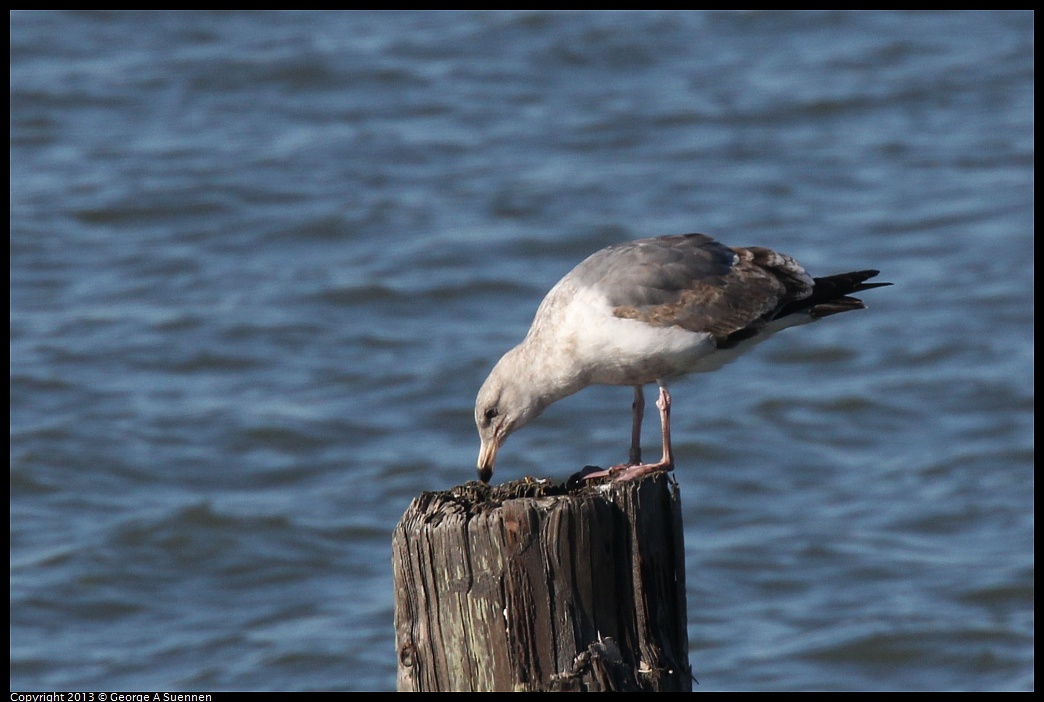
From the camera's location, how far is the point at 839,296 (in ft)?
22.9

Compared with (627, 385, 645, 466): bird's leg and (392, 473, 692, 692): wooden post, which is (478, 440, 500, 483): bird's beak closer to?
(627, 385, 645, 466): bird's leg

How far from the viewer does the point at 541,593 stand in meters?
4.70

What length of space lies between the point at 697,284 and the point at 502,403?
40.3 inches

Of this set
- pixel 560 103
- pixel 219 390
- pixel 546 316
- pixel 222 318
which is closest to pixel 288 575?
pixel 219 390

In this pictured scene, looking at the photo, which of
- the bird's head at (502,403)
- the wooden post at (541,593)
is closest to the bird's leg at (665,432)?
the bird's head at (502,403)

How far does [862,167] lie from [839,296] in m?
14.0

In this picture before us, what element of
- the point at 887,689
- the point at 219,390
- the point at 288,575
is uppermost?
the point at 219,390

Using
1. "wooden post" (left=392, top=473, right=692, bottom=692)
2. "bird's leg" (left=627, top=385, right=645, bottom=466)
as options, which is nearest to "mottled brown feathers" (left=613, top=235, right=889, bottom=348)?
"bird's leg" (left=627, top=385, right=645, bottom=466)

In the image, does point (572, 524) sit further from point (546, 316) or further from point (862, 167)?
point (862, 167)

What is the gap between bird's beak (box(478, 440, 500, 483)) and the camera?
6383 mm

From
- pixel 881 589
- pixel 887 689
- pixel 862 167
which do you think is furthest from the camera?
pixel 862 167

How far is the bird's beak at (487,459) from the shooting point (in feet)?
20.9

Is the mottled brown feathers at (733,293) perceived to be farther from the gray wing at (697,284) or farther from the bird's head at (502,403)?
the bird's head at (502,403)

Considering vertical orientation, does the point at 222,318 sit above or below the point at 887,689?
above
